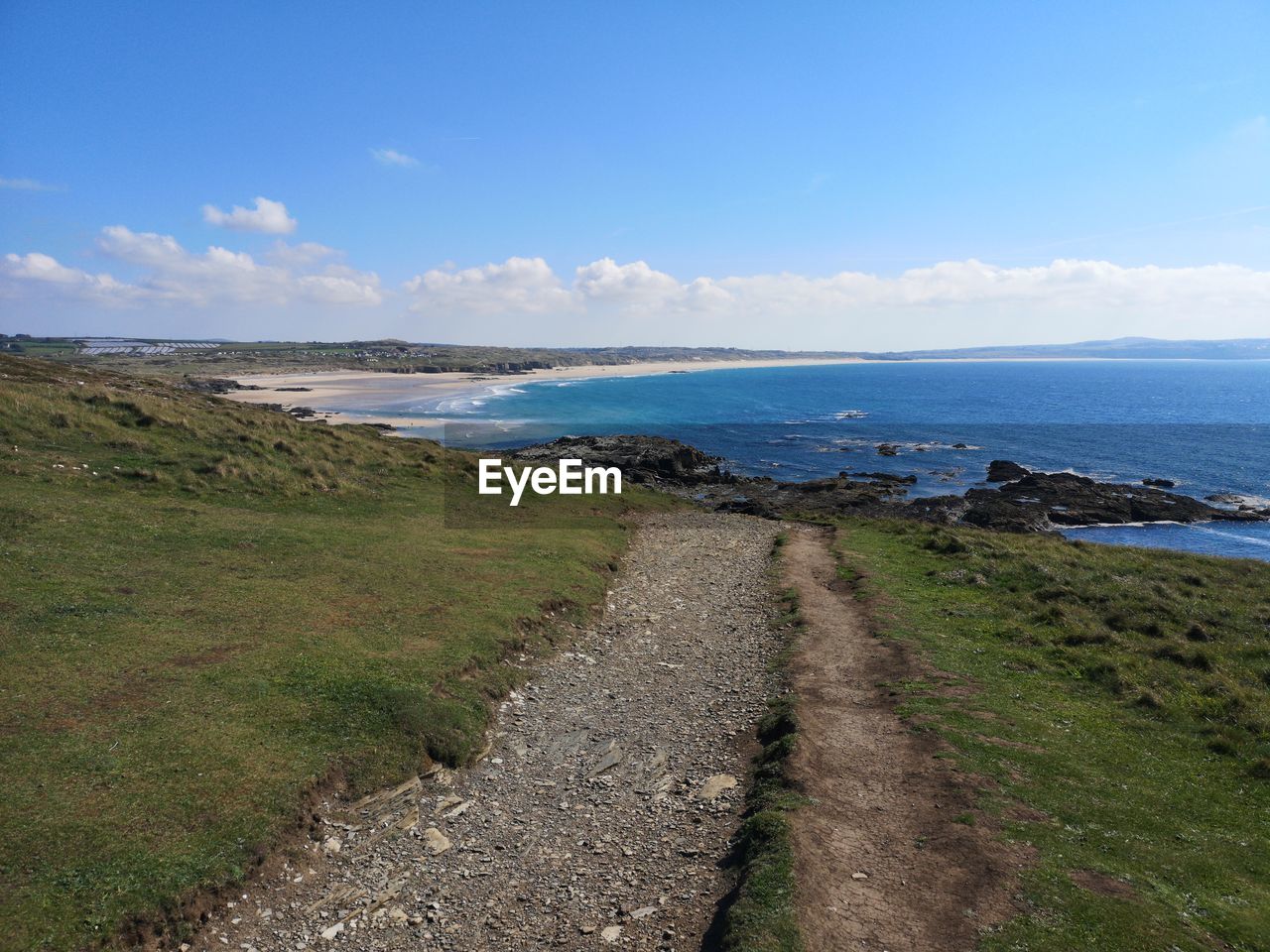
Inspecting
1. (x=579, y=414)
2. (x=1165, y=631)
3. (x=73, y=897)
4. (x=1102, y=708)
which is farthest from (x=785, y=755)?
(x=579, y=414)

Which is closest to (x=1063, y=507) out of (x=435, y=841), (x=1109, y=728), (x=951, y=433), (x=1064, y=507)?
(x=1064, y=507)

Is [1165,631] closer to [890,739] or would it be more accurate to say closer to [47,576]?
[890,739]

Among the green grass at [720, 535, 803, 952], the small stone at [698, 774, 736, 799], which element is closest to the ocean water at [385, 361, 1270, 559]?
the green grass at [720, 535, 803, 952]

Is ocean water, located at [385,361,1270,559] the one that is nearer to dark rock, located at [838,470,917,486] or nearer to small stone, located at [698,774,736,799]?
dark rock, located at [838,470,917,486]

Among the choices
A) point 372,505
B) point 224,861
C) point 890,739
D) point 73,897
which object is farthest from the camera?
point 372,505

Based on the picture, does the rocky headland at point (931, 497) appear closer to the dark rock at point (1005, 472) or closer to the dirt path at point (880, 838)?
the dark rock at point (1005, 472)

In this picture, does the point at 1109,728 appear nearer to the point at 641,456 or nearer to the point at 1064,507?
the point at 1064,507

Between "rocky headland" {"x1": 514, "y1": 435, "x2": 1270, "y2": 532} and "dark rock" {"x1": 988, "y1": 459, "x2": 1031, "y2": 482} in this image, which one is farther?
"dark rock" {"x1": 988, "y1": 459, "x2": 1031, "y2": 482}
